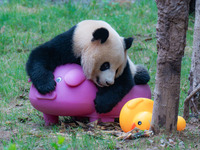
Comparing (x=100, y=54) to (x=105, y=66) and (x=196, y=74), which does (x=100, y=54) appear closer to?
(x=105, y=66)

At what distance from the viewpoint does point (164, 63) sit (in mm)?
3215

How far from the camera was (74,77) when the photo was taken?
3.85 metres

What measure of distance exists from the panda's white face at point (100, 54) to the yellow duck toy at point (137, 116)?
1.17ft

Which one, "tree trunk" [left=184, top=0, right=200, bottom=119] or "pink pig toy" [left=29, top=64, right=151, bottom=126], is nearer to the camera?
"pink pig toy" [left=29, top=64, right=151, bottom=126]

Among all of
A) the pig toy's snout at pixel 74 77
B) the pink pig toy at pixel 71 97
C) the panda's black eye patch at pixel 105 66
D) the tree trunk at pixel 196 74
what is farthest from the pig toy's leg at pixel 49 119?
the tree trunk at pixel 196 74

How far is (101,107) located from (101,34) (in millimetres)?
790

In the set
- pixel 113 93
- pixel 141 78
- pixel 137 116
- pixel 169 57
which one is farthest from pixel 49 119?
pixel 169 57

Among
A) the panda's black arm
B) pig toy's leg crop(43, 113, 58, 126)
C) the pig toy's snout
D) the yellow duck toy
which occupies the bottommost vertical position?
pig toy's leg crop(43, 113, 58, 126)

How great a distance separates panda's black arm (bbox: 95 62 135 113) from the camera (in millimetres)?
3889

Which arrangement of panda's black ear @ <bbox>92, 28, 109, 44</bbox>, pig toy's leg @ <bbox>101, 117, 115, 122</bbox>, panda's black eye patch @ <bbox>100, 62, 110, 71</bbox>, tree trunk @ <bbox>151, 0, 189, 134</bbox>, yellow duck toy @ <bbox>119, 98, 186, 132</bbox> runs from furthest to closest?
1. pig toy's leg @ <bbox>101, 117, 115, 122</bbox>
2. panda's black eye patch @ <bbox>100, 62, 110, 71</bbox>
3. panda's black ear @ <bbox>92, 28, 109, 44</bbox>
4. yellow duck toy @ <bbox>119, 98, 186, 132</bbox>
5. tree trunk @ <bbox>151, 0, 189, 134</bbox>

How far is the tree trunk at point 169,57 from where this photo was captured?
3078mm

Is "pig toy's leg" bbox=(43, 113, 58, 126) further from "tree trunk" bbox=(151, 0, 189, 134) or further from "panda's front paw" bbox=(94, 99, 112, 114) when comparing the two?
"tree trunk" bbox=(151, 0, 189, 134)

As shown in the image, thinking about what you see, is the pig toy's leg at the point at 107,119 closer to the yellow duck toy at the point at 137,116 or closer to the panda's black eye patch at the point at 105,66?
the yellow duck toy at the point at 137,116

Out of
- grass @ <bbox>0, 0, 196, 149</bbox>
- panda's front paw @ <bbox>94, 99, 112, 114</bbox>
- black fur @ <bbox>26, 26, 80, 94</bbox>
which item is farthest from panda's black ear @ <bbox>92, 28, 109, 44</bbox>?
grass @ <bbox>0, 0, 196, 149</bbox>
